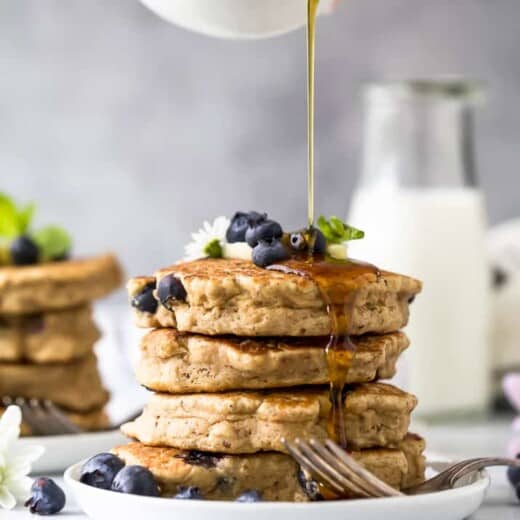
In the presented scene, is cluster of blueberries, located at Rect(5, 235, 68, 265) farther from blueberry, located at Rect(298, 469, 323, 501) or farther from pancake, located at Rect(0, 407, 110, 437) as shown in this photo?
blueberry, located at Rect(298, 469, 323, 501)

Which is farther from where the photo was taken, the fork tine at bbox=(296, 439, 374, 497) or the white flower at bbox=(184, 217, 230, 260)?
the white flower at bbox=(184, 217, 230, 260)

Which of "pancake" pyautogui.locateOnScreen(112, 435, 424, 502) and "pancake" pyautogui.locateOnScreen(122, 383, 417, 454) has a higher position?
"pancake" pyautogui.locateOnScreen(122, 383, 417, 454)

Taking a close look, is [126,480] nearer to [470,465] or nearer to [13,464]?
[13,464]

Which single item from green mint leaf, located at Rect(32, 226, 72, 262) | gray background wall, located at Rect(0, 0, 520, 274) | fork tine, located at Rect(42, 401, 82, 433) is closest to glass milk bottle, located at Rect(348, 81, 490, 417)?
gray background wall, located at Rect(0, 0, 520, 274)

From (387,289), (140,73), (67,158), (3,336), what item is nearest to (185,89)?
(140,73)

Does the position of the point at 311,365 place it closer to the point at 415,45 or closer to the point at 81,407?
the point at 81,407

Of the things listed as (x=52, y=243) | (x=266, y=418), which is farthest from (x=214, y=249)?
(x=52, y=243)

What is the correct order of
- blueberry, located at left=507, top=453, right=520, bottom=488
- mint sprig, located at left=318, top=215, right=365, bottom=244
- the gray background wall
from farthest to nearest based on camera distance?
the gray background wall
blueberry, located at left=507, top=453, right=520, bottom=488
mint sprig, located at left=318, top=215, right=365, bottom=244
